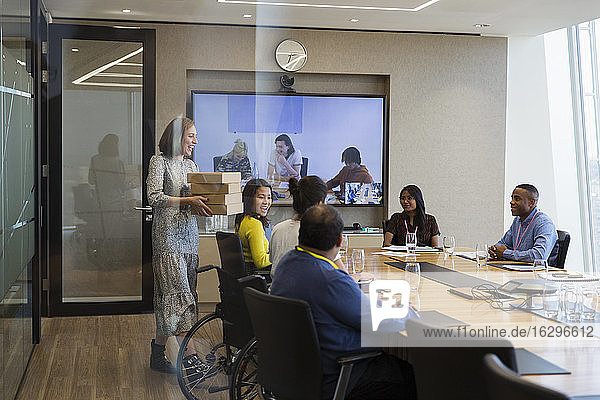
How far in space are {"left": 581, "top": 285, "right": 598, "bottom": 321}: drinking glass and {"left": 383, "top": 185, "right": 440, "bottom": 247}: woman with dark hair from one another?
96.9 inches

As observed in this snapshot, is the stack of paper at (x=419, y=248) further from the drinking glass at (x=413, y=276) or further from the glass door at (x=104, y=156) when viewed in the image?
the glass door at (x=104, y=156)

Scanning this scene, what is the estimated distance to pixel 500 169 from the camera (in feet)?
22.4

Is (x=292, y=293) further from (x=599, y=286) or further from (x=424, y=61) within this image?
(x=424, y=61)

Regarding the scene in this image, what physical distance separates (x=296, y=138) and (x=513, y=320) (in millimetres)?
3301

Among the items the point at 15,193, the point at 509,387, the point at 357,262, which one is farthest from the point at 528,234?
the point at 509,387

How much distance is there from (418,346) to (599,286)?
1.55m

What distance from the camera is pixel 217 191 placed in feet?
14.5

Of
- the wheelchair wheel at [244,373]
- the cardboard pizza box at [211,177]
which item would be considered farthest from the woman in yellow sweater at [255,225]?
the wheelchair wheel at [244,373]

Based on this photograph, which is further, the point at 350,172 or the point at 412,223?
the point at 350,172

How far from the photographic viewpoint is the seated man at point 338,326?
2693mm

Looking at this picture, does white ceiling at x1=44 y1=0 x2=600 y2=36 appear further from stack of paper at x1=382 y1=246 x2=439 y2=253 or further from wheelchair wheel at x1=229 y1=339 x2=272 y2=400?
wheelchair wheel at x1=229 y1=339 x2=272 y2=400

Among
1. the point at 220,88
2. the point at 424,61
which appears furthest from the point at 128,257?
the point at 424,61

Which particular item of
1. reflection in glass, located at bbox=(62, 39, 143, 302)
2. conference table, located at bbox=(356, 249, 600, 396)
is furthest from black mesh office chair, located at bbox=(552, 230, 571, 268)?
reflection in glass, located at bbox=(62, 39, 143, 302)

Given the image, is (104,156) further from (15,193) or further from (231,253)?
(231,253)
